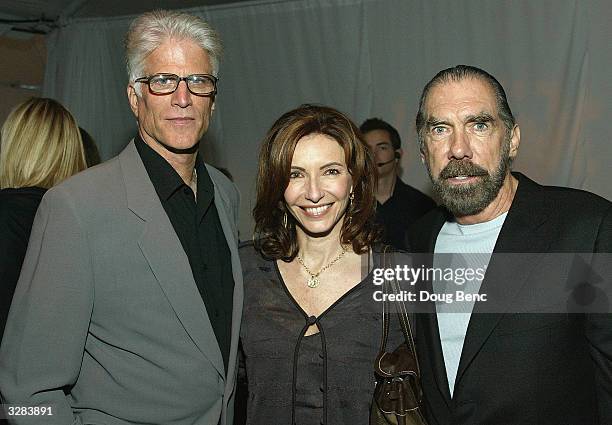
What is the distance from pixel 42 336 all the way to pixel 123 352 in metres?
0.24

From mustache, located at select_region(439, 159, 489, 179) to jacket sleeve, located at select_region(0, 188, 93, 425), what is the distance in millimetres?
1182

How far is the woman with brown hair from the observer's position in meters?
2.49

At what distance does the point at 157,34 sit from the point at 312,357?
120cm

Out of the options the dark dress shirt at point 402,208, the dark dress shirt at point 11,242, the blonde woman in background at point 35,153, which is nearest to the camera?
the dark dress shirt at point 11,242

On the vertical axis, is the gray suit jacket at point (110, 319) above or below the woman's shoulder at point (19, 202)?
below

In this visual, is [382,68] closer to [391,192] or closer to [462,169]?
[391,192]

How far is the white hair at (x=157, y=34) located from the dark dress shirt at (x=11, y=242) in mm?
716

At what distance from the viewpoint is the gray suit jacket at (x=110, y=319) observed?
207 centimetres

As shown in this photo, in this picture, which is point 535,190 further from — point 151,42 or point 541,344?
point 151,42

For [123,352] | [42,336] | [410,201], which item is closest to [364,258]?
[123,352]

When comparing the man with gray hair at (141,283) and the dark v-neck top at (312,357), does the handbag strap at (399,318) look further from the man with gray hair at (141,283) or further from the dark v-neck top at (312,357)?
the man with gray hair at (141,283)

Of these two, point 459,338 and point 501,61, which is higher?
point 501,61

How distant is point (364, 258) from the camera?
276 centimetres

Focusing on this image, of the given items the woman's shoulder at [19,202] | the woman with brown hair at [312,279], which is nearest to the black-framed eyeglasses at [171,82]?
the woman with brown hair at [312,279]
